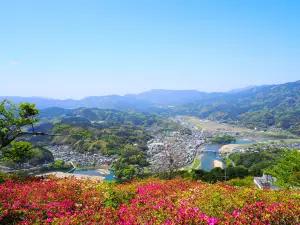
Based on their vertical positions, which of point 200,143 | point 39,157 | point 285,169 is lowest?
point 200,143

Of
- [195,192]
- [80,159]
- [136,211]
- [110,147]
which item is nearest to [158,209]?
[136,211]

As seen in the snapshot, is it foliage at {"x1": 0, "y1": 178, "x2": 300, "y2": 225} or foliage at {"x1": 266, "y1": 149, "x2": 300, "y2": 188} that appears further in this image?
foliage at {"x1": 266, "y1": 149, "x2": 300, "y2": 188}

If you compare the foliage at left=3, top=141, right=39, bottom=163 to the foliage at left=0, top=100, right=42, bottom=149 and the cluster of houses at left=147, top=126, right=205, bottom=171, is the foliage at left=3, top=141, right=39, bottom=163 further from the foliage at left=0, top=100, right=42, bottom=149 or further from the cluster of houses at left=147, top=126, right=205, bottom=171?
the cluster of houses at left=147, top=126, right=205, bottom=171

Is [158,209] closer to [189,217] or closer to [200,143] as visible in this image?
[189,217]

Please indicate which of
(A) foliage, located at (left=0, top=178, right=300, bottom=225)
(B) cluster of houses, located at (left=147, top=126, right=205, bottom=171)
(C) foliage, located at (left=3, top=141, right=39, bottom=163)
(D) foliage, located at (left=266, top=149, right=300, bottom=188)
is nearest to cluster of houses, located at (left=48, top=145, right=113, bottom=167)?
(B) cluster of houses, located at (left=147, top=126, right=205, bottom=171)

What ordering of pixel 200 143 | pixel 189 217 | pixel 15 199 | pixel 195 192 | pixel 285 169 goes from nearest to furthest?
pixel 189 217 < pixel 15 199 < pixel 195 192 < pixel 285 169 < pixel 200 143

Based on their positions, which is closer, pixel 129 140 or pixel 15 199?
pixel 15 199

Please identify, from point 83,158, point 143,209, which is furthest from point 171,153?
point 83,158

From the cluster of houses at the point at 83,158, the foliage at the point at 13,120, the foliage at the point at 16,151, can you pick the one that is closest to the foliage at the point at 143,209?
the foliage at the point at 13,120

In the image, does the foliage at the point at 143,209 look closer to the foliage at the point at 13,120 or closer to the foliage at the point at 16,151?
the foliage at the point at 13,120

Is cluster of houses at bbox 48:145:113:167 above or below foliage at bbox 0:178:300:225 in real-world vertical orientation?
below

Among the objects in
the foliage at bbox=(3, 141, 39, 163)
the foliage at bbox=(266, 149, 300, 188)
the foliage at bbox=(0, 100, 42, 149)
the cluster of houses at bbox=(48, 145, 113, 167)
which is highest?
the foliage at bbox=(0, 100, 42, 149)
